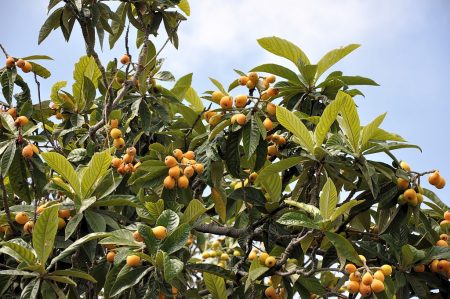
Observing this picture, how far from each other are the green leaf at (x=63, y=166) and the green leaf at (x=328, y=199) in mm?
1157

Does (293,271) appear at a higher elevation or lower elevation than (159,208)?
lower

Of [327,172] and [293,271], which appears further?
[327,172]

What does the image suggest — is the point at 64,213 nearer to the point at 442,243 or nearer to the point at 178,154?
the point at 178,154

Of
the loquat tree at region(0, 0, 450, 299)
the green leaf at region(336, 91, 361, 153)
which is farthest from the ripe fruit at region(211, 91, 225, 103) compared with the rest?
the green leaf at region(336, 91, 361, 153)

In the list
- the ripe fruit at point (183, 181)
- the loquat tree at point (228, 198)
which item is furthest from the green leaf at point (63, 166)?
the ripe fruit at point (183, 181)

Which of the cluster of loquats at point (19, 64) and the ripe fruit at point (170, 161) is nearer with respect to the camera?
the ripe fruit at point (170, 161)

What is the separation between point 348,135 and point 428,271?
2.84 ft

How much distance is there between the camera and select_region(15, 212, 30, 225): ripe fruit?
119 inches

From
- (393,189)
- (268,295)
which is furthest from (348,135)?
(268,295)

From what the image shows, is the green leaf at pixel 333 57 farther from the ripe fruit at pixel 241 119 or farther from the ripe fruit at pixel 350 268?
the ripe fruit at pixel 350 268

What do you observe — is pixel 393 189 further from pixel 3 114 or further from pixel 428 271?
pixel 3 114

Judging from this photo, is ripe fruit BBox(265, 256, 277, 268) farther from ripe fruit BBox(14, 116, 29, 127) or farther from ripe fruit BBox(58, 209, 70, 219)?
ripe fruit BBox(14, 116, 29, 127)

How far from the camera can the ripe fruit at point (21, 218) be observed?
9.96 feet

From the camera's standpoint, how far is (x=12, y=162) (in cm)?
330
